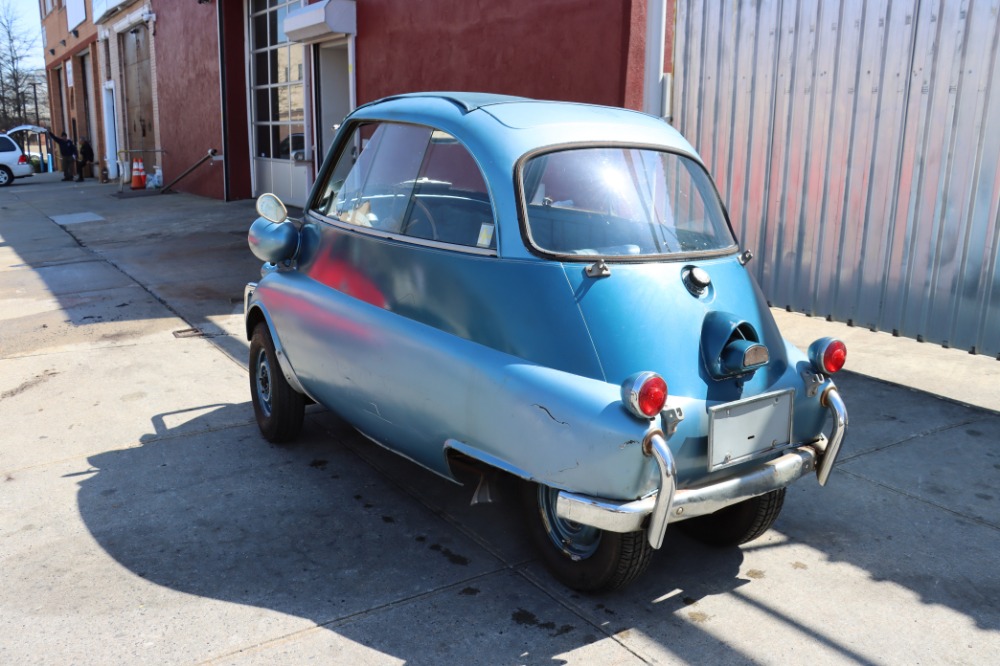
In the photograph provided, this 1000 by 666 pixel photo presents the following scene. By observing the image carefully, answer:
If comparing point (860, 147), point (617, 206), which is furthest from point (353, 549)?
point (860, 147)

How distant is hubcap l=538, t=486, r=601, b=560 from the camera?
3449 millimetres

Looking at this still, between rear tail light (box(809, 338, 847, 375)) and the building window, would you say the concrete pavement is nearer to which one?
rear tail light (box(809, 338, 847, 375))

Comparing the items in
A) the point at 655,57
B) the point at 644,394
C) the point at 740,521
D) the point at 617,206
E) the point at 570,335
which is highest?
the point at 655,57

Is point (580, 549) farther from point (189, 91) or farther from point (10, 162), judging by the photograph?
point (10, 162)

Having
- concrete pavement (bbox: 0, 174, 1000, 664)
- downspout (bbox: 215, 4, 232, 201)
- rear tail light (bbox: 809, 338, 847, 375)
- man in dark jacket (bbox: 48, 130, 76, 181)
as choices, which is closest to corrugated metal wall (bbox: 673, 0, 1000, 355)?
concrete pavement (bbox: 0, 174, 1000, 664)

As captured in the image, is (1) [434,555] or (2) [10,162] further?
(2) [10,162]

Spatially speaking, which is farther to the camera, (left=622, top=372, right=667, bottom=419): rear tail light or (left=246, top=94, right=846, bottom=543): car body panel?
(left=246, top=94, right=846, bottom=543): car body panel

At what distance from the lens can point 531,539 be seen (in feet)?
11.9

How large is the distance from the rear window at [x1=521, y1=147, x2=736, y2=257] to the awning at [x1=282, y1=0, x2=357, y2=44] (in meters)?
9.65

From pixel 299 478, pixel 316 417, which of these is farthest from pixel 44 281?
pixel 299 478

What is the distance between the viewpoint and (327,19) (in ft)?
40.7

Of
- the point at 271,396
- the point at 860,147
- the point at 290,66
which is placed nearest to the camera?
the point at 271,396

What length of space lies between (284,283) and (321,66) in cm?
1065

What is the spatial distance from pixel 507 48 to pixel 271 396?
19.2 feet
